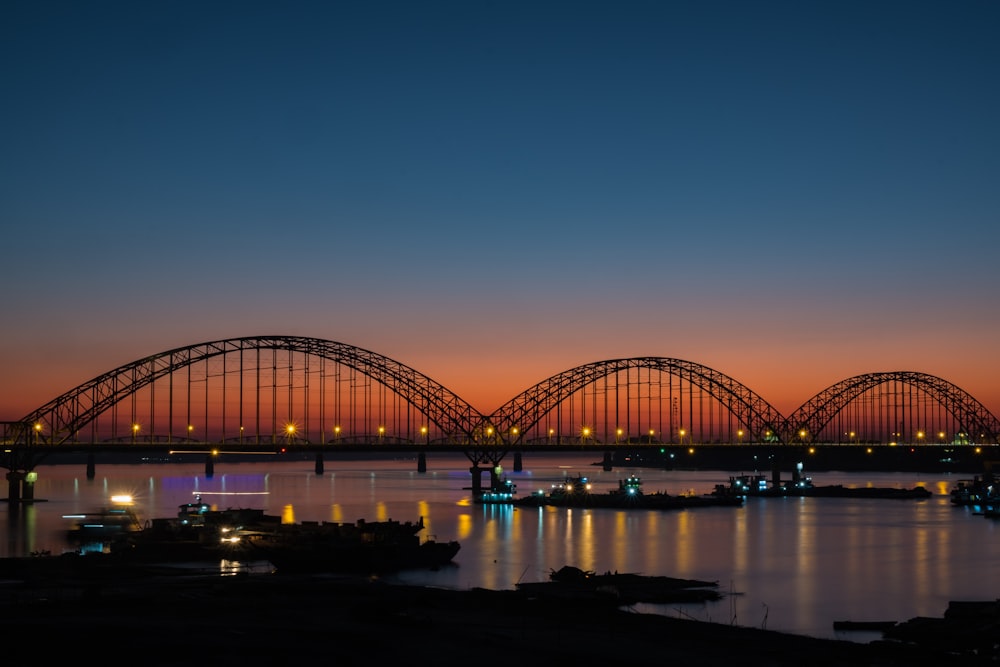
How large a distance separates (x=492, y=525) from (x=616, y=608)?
65.7 meters

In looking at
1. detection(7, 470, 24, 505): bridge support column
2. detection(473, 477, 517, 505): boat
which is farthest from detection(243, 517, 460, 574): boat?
detection(473, 477, 517, 505): boat

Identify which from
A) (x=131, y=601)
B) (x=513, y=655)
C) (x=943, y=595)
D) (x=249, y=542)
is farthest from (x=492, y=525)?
(x=513, y=655)

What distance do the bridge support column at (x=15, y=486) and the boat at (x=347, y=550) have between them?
3181 inches

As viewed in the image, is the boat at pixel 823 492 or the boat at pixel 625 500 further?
the boat at pixel 823 492

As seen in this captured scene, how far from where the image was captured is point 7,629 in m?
40.8

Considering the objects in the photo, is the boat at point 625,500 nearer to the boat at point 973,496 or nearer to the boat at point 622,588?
the boat at point 973,496

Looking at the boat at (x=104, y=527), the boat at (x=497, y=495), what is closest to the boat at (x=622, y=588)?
the boat at (x=104, y=527)

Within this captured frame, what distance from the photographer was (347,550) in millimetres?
72812

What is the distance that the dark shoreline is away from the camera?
39.0 metres

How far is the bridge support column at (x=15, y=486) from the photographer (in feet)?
481

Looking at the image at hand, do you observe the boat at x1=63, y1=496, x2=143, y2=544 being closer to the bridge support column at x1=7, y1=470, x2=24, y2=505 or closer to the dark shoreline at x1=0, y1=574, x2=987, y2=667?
the dark shoreline at x1=0, y1=574, x2=987, y2=667

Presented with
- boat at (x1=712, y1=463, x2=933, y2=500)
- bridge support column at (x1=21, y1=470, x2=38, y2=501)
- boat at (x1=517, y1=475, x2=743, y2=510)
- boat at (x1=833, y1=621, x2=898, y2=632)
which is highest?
boat at (x1=833, y1=621, x2=898, y2=632)

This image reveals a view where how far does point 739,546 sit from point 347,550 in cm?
3845

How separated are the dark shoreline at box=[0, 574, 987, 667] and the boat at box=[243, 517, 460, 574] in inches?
549
